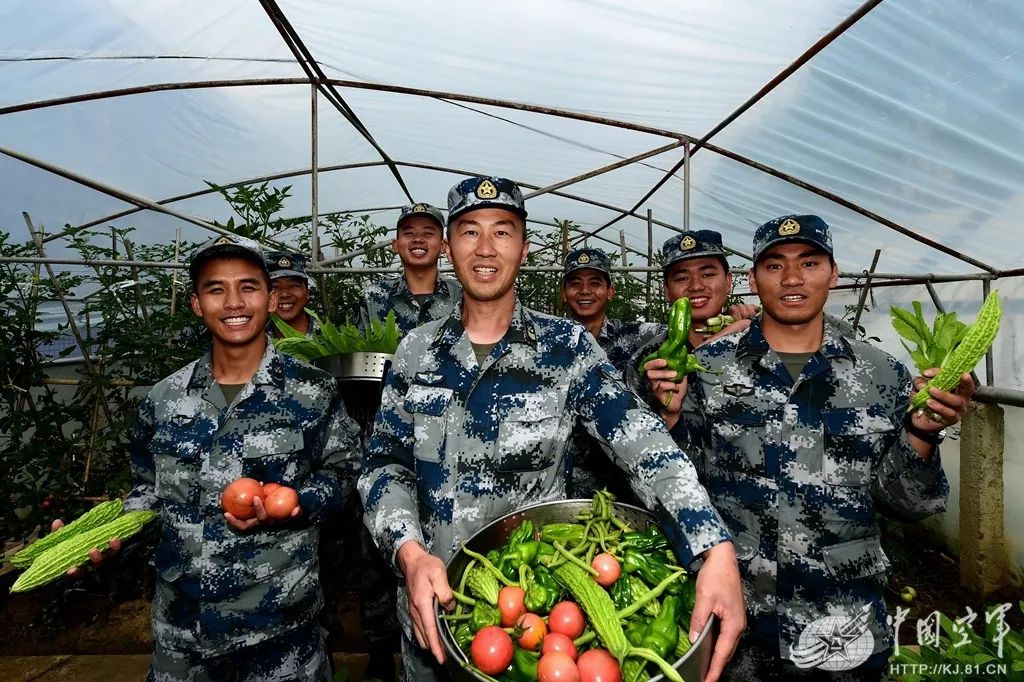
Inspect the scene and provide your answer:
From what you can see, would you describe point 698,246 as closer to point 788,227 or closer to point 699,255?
point 699,255

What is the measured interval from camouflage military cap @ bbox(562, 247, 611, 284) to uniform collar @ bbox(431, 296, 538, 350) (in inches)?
85.6

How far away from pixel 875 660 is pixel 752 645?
446mm

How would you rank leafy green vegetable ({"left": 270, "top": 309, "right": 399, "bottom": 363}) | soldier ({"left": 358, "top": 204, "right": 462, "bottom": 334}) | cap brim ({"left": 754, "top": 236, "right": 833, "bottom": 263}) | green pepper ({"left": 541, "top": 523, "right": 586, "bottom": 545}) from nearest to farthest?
green pepper ({"left": 541, "top": 523, "right": 586, "bottom": 545}) → cap brim ({"left": 754, "top": 236, "right": 833, "bottom": 263}) → leafy green vegetable ({"left": 270, "top": 309, "right": 399, "bottom": 363}) → soldier ({"left": 358, "top": 204, "right": 462, "bottom": 334})

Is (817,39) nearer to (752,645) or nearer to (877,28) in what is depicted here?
(877,28)

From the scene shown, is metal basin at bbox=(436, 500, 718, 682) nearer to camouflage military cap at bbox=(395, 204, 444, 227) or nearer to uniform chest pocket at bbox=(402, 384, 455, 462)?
uniform chest pocket at bbox=(402, 384, 455, 462)

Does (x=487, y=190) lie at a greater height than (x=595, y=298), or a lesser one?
greater

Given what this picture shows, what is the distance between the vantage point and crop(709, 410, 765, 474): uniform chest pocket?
224 cm

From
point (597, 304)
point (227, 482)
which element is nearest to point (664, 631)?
point (227, 482)

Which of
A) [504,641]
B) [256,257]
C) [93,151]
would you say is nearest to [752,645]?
[504,641]

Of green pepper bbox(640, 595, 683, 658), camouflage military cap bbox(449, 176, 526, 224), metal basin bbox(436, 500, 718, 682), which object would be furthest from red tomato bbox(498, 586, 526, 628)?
camouflage military cap bbox(449, 176, 526, 224)

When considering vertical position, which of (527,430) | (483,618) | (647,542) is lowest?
(483,618)

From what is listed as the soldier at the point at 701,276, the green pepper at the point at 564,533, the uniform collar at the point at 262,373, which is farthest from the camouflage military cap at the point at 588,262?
the green pepper at the point at 564,533

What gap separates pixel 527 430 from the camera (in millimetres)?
1773
